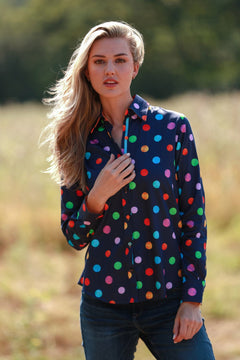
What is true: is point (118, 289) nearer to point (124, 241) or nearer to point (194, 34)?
point (124, 241)

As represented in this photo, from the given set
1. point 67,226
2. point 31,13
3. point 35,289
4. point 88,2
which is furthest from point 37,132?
point 31,13

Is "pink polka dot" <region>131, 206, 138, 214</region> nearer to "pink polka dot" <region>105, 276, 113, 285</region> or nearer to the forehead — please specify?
"pink polka dot" <region>105, 276, 113, 285</region>

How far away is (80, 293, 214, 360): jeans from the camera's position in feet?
5.70

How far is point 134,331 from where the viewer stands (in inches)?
71.7

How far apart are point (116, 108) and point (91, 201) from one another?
36cm

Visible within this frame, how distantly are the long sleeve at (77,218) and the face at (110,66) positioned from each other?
1.27ft

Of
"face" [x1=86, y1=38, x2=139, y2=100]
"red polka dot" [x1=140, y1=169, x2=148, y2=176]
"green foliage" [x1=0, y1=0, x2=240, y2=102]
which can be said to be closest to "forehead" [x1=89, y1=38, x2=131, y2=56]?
"face" [x1=86, y1=38, x2=139, y2=100]

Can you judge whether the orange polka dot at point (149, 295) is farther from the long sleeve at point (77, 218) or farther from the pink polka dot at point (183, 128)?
the pink polka dot at point (183, 128)

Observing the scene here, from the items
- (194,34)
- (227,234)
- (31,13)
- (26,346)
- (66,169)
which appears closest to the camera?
(66,169)

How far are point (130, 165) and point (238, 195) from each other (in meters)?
4.53

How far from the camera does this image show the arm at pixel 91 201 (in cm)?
177

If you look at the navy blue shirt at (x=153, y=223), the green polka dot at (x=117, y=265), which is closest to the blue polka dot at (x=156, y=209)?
the navy blue shirt at (x=153, y=223)

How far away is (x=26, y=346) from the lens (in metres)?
3.49

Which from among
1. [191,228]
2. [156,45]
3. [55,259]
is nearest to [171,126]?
[191,228]
